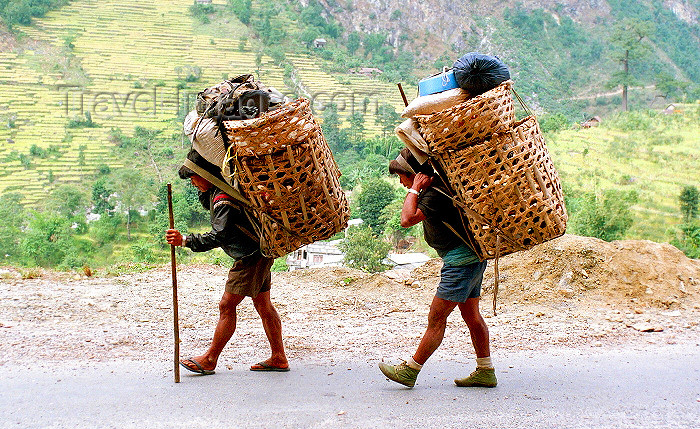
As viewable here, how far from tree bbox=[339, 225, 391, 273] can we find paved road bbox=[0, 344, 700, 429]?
20.7 feet

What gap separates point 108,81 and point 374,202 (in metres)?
30.6

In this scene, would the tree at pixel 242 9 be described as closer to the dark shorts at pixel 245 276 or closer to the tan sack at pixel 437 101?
the dark shorts at pixel 245 276

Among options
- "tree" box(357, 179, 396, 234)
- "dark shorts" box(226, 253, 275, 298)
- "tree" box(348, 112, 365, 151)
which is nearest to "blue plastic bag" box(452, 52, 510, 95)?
"dark shorts" box(226, 253, 275, 298)

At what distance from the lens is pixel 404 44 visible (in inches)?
2221

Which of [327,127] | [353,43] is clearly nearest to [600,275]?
[327,127]

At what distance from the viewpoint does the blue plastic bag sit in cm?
361

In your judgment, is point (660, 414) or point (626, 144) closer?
point (660, 414)

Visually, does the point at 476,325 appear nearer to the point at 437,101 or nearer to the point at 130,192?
the point at 437,101

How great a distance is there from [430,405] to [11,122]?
39.2 m

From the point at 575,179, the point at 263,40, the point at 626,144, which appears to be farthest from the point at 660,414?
the point at 263,40

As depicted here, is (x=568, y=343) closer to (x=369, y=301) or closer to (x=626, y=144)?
(x=369, y=301)

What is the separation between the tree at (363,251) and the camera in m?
10.9

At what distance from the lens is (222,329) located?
411 centimetres

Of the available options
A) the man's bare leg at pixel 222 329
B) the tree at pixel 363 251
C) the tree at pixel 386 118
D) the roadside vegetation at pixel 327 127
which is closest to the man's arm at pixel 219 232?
the man's bare leg at pixel 222 329
